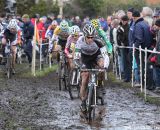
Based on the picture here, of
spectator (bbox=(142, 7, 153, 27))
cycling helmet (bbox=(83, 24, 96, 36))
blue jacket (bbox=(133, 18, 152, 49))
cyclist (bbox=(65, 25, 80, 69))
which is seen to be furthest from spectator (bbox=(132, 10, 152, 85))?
cycling helmet (bbox=(83, 24, 96, 36))

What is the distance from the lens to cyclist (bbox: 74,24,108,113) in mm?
13344

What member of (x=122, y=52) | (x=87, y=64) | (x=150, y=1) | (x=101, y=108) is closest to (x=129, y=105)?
(x=101, y=108)

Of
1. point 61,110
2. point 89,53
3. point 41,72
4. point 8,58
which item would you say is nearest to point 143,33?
point 61,110

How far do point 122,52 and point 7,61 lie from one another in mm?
4157

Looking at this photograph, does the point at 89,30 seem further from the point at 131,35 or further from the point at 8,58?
the point at 8,58

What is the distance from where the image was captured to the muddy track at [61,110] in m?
12.4

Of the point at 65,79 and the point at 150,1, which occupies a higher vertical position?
the point at 150,1

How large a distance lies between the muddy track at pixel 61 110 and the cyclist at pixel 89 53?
0.66m

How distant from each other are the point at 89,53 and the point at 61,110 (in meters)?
1.67

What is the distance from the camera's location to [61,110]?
1463cm

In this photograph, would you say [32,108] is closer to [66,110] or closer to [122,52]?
[66,110]

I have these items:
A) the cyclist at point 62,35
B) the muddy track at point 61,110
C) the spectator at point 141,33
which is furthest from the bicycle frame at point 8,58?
the spectator at point 141,33

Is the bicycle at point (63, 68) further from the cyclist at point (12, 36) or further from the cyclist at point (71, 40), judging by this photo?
the cyclist at point (12, 36)

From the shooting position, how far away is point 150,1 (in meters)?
50.4
